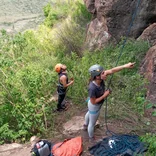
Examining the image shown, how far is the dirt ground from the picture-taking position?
4.84 meters

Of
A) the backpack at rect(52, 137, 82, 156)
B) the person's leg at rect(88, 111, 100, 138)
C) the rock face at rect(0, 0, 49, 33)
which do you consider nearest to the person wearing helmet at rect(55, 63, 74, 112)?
the person's leg at rect(88, 111, 100, 138)

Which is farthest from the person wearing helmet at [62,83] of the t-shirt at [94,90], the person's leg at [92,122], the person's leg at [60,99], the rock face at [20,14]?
the rock face at [20,14]

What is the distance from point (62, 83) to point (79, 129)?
47.1 inches

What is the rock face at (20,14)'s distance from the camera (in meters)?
17.2

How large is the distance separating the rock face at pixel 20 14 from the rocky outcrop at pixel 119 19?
842 cm

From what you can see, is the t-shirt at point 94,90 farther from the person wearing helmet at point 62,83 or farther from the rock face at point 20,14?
the rock face at point 20,14

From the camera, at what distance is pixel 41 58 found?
966cm

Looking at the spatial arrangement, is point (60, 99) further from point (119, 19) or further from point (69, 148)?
point (119, 19)

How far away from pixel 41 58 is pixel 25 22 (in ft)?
28.5

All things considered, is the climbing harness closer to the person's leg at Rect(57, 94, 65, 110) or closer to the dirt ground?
the dirt ground

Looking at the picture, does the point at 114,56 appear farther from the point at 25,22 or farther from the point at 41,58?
the point at 25,22

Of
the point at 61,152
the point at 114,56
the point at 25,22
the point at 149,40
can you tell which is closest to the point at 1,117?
the point at 61,152

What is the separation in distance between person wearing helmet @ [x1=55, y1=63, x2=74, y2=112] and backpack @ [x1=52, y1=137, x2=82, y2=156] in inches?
69.0

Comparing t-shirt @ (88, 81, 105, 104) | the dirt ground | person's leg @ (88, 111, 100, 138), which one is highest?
t-shirt @ (88, 81, 105, 104)
